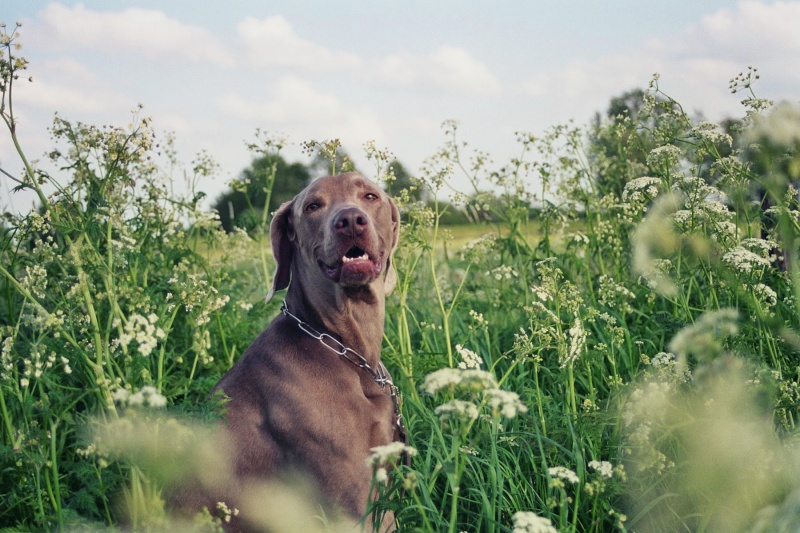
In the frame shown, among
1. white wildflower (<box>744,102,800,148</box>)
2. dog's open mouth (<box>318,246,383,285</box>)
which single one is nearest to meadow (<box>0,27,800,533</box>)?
white wildflower (<box>744,102,800,148</box>)

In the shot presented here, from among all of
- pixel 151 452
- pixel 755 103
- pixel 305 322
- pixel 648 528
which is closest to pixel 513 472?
pixel 648 528

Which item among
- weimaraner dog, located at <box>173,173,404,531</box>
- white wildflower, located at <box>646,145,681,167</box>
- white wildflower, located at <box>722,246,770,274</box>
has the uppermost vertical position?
white wildflower, located at <box>646,145,681,167</box>

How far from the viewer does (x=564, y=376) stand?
158 inches

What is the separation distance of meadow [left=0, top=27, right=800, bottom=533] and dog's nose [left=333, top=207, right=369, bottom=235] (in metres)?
0.69

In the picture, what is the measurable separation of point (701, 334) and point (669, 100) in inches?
90.1

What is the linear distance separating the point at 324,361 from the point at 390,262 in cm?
80

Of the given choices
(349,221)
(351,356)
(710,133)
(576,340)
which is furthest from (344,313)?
(710,133)

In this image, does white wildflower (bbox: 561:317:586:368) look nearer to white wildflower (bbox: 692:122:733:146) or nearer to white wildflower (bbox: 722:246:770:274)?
white wildflower (bbox: 722:246:770:274)

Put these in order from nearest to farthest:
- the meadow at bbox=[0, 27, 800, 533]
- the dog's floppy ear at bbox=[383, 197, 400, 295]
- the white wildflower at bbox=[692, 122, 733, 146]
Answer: the meadow at bbox=[0, 27, 800, 533] < the white wildflower at bbox=[692, 122, 733, 146] < the dog's floppy ear at bbox=[383, 197, 400, 295]

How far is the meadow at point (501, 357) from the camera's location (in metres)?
2.40

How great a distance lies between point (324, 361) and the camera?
338 cm

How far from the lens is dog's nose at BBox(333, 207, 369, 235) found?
3.52 metres

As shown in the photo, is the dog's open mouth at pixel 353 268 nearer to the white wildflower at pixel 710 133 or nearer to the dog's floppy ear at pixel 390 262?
the dog's floppy ear at pixel 390 262

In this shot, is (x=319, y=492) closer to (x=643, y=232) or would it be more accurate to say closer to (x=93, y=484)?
(x=93, y=484)
